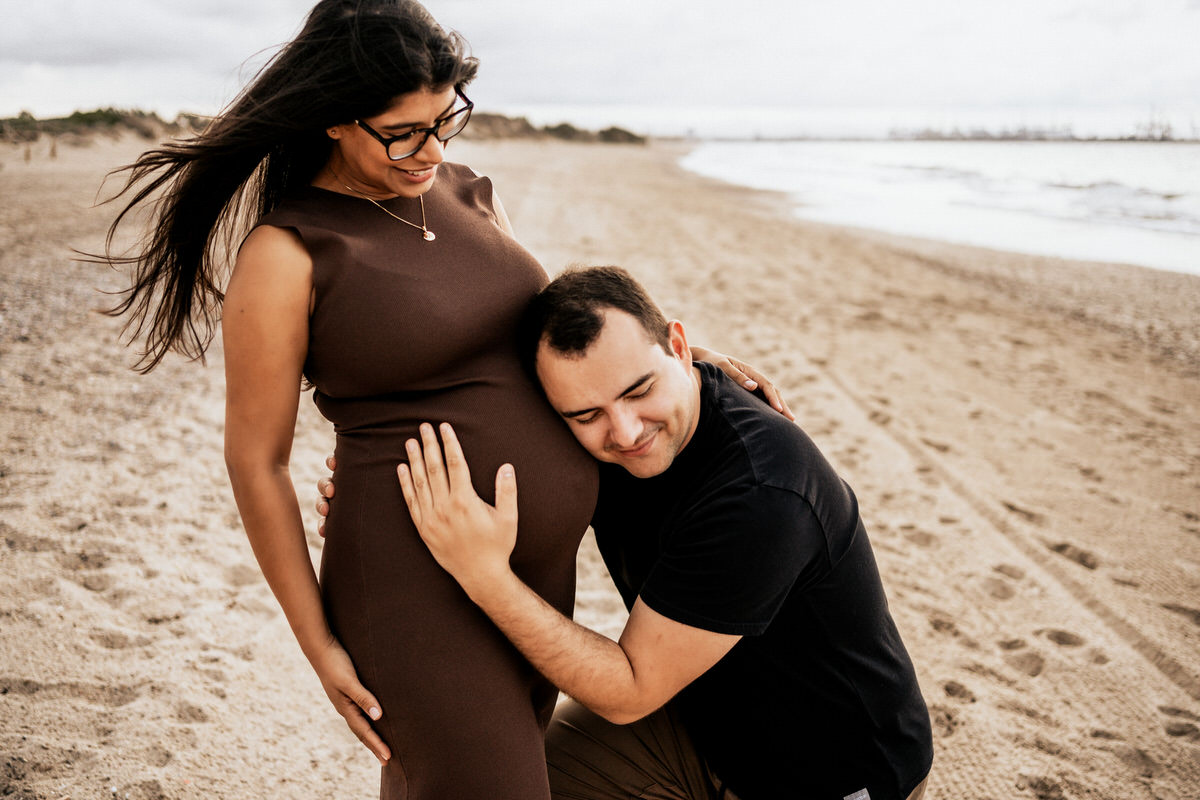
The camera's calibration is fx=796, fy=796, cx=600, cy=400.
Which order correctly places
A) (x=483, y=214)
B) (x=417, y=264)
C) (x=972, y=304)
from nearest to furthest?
(x=417, y=264) < (x=483, y=214) < (x=972, y=304)

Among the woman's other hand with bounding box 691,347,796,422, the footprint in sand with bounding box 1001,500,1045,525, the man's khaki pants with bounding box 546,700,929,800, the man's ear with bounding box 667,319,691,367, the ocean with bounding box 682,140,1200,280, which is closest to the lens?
the man's ear with bounding box 667,319,691,367

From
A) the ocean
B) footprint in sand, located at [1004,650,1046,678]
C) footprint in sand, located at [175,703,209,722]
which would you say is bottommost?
footprint in sand, located at [175,703,209,722]

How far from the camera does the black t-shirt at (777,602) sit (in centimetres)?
159

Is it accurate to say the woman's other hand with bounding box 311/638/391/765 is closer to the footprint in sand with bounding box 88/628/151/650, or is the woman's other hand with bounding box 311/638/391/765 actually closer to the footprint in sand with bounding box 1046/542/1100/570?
the footprint in sand with bounding box 88/628/151/650

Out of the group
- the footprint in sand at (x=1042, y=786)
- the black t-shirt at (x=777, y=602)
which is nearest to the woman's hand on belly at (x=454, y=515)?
the black t-shirt at (x=777, y=602)

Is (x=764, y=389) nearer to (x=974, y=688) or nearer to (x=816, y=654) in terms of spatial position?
(x=816, y=654)

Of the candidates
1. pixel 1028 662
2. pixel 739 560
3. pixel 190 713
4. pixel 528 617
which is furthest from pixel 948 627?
pixel 190 713

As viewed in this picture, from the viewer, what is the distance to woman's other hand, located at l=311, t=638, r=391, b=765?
164 centimetres

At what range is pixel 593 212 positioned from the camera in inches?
582

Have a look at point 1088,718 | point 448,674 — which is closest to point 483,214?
point 448,674

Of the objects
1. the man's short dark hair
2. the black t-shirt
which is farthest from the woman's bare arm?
the black t-shirt

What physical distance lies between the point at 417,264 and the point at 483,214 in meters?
0.36

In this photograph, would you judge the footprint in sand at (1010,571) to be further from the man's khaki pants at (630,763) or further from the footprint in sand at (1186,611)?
the man's khaki pants at (630,763)

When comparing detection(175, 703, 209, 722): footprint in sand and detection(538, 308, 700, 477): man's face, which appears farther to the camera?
detection(175, 703, 209, 722): footprint in sand
